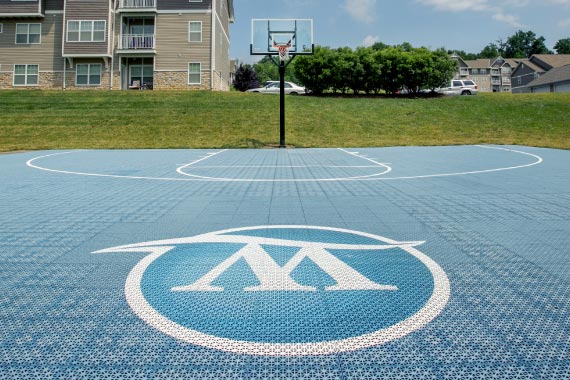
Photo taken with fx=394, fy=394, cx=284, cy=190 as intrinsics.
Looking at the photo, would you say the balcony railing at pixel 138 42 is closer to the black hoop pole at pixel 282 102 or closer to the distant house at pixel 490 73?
the black hoop pole at pixel 282 102

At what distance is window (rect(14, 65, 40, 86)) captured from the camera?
102 feet

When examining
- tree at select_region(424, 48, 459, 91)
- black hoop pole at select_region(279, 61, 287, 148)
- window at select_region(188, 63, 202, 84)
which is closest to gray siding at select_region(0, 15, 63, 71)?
window at select_region(188, 63, 202, 84)

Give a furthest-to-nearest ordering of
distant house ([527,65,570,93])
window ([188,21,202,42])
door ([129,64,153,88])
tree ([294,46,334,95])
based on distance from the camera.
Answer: distant house ([527,65,570,93])
tree ([294,46,334,95])
door ([129,64,153,88])
window ([188,21,202,42])

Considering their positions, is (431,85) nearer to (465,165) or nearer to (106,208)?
(465,165)

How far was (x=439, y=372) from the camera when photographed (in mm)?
1951

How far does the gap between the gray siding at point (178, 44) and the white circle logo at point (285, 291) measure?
96.0 feet

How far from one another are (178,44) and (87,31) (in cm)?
684

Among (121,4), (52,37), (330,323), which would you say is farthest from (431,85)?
(330,323)

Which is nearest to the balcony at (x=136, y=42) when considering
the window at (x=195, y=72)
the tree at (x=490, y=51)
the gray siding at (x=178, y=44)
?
the gray siding at (x=178, y=44)

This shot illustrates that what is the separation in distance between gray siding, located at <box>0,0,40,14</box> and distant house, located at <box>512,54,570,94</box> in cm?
6493

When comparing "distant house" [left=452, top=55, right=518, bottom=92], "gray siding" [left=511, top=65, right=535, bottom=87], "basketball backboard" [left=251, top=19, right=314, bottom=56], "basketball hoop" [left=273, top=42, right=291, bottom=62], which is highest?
"distant house" [left=452, top=55, right=518, bottom=92]

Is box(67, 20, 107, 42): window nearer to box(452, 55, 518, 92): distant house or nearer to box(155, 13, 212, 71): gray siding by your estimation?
box(155, 13, 212, 71): gray siding

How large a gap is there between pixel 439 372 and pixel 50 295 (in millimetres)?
2615

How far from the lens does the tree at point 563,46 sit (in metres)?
111
